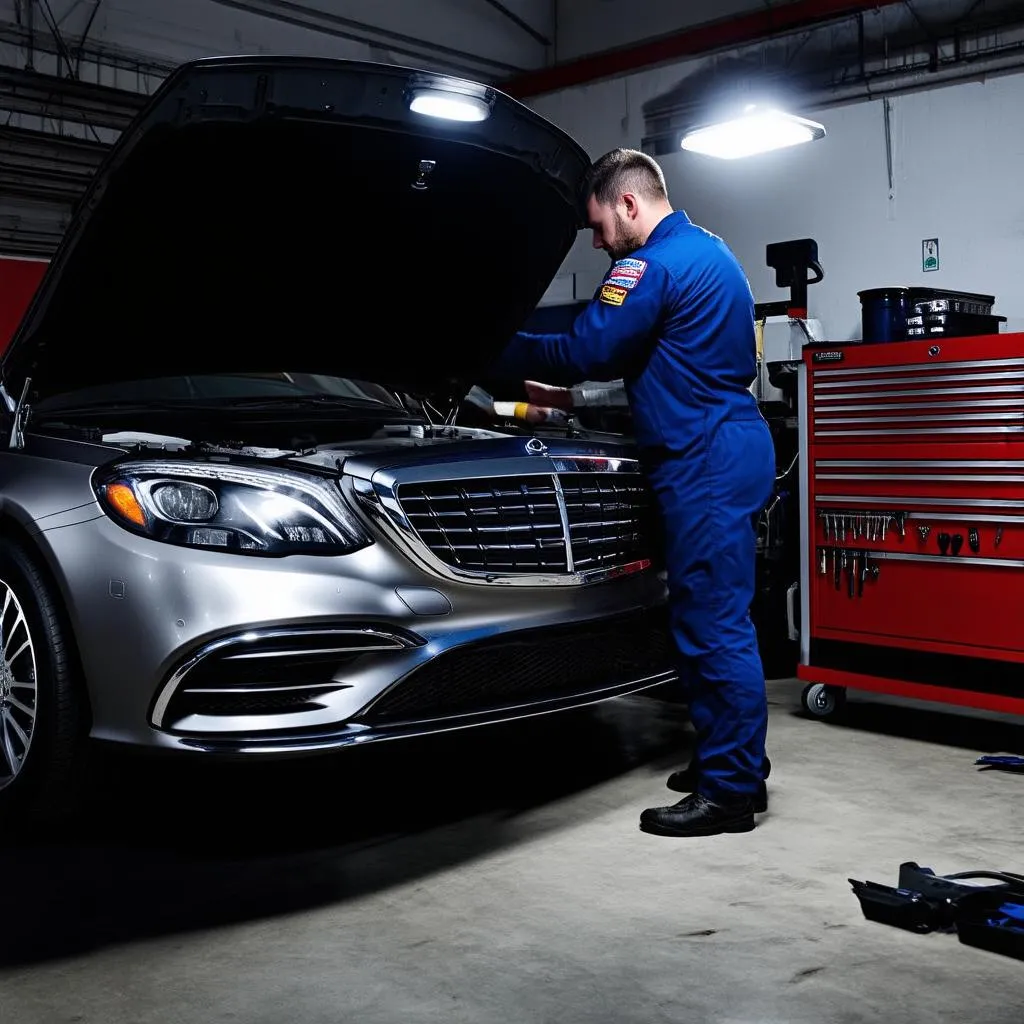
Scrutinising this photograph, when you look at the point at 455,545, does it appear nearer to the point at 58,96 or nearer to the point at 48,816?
the point at 48,816

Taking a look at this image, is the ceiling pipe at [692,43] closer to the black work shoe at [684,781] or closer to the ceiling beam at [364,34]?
the ceiling beam at [364,34]

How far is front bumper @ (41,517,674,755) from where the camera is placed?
2.12 m

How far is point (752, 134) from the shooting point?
615 centimetres

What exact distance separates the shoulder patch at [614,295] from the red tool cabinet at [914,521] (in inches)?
50.7

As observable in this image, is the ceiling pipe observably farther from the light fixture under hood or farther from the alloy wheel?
the alloy wheel

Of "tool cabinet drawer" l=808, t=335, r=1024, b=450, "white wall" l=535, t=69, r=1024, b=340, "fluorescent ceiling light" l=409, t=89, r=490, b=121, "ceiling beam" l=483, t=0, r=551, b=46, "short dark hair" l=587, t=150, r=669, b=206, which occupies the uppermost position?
"ceiling beam" l=483, t=0, r=551, b=46

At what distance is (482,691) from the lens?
2.37m

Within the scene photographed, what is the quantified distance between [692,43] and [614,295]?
6.22m

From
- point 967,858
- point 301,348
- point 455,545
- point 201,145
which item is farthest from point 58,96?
point 967,858

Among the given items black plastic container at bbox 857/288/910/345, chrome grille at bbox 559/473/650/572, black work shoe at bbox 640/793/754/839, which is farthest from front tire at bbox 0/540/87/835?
black plastic container at bbox 857/288/910/345

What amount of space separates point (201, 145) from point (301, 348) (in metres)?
0.86

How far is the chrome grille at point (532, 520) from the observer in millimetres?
2354

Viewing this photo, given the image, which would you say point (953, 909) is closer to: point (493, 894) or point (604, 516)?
point (493, 894)

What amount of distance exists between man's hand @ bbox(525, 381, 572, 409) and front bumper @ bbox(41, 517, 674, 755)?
0.79 meters
